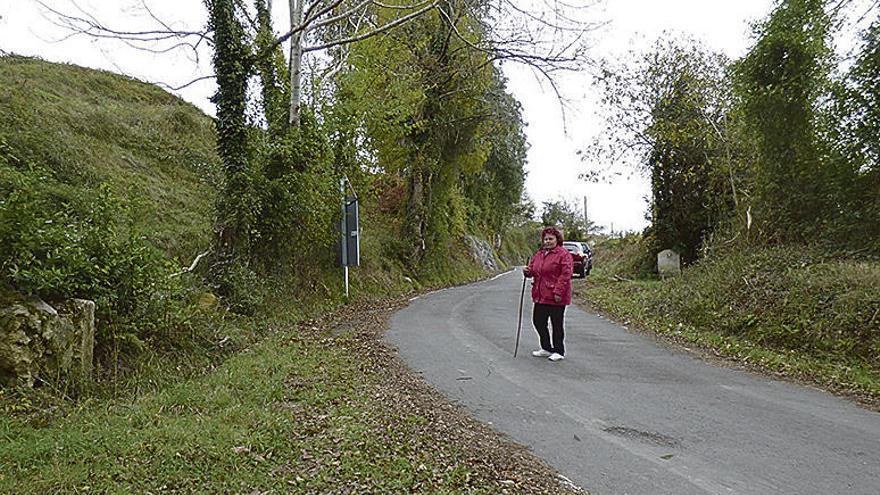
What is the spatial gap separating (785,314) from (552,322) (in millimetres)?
4144

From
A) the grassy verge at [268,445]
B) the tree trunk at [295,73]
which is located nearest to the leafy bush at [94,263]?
the grassy verge at [268,445]

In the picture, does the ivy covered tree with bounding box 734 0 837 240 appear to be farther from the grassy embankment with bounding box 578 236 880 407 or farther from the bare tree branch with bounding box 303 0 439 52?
the bare tree branch with bounding box 303 0 439 52

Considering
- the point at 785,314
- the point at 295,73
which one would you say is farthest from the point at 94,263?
the point at 785,314

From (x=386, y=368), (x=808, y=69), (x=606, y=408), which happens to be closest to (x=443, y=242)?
(x=808, y=69)

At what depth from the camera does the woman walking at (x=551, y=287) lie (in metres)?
8.09

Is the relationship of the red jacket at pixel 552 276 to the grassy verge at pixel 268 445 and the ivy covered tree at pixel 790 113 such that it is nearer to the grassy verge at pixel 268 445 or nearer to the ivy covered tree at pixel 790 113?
the grassy verge at pixel 268 445

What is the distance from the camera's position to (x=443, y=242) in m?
25.3

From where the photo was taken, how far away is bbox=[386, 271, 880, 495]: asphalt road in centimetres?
432

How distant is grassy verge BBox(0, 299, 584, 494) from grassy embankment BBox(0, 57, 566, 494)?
0.01 m

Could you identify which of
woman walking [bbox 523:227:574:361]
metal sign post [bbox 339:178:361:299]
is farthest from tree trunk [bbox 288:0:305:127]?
woman walking [bbox 523:227:574:361]

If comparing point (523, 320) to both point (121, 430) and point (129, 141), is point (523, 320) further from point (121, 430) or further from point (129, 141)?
point (129, 141)

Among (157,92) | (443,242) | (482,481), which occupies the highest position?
(157,92)

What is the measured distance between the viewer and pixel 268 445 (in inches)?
180

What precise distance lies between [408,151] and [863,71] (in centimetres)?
1333
